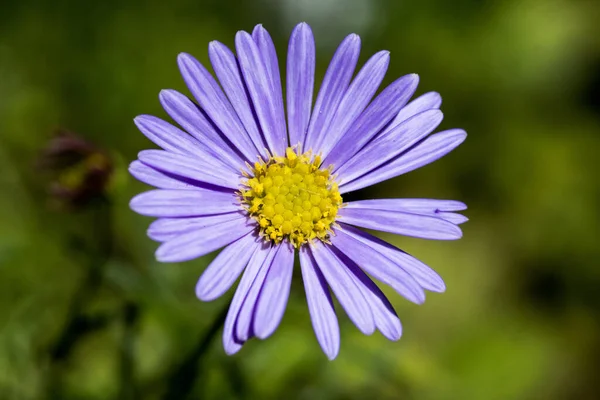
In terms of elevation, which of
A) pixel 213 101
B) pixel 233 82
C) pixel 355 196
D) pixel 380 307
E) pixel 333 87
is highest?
pixel 333 87

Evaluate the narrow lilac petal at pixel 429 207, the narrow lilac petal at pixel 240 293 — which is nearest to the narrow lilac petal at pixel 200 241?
the narrow lilac petal at pixel 240 293

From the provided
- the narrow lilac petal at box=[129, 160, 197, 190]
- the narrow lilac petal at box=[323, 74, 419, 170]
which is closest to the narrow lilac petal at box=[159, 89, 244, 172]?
the narrow lilac petal at box=[129, 160, 197, 190]

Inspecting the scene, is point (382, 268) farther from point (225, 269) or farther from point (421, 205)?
point (225, 269)

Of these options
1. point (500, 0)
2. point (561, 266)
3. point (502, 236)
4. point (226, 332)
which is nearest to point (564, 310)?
point (561, 266)

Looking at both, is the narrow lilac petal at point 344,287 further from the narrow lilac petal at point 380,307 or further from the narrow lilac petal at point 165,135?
the narrow lilac petal at point 165,135

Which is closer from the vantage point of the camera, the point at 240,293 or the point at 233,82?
the point at 240,293

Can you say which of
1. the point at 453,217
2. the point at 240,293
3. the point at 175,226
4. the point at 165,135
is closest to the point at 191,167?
the point at 165,135
